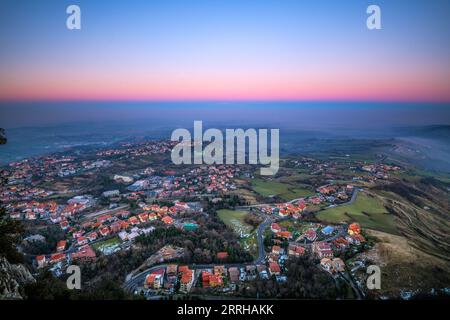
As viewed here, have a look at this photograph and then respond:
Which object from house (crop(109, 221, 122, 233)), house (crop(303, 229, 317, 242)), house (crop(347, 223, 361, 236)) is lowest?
house (crop(109, 221, 122, 233))

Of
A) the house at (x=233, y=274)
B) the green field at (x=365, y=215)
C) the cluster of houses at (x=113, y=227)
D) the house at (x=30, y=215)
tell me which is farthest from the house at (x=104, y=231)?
the green field at (x=365, y=215)

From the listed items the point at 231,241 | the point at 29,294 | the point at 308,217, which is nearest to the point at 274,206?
the point at 308,217

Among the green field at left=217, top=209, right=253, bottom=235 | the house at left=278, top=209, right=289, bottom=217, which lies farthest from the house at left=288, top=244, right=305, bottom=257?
the house at left=278, top=209, right=289, bottom=217

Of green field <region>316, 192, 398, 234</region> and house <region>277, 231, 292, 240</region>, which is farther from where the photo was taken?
green field <region>316, 192, 398, 234</region>

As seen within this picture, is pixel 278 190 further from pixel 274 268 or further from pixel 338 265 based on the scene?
pixel 274 268

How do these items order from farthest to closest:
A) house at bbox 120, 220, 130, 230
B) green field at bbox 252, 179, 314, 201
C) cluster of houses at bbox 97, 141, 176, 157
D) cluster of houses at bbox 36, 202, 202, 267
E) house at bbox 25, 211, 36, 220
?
cluster of houses at bbox 97, 141, 176, 157 < green field at bbox 252, 179, 314, 201 < house at bbox 25, 211, 36, 220 < house at bbox 120, 220, 130, 230 < cluster of houses at bbox 36, 202, 202, 267

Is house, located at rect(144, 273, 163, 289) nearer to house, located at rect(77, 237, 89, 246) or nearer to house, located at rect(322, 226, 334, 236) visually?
house, located at rect(77, 237, 89, 246)
